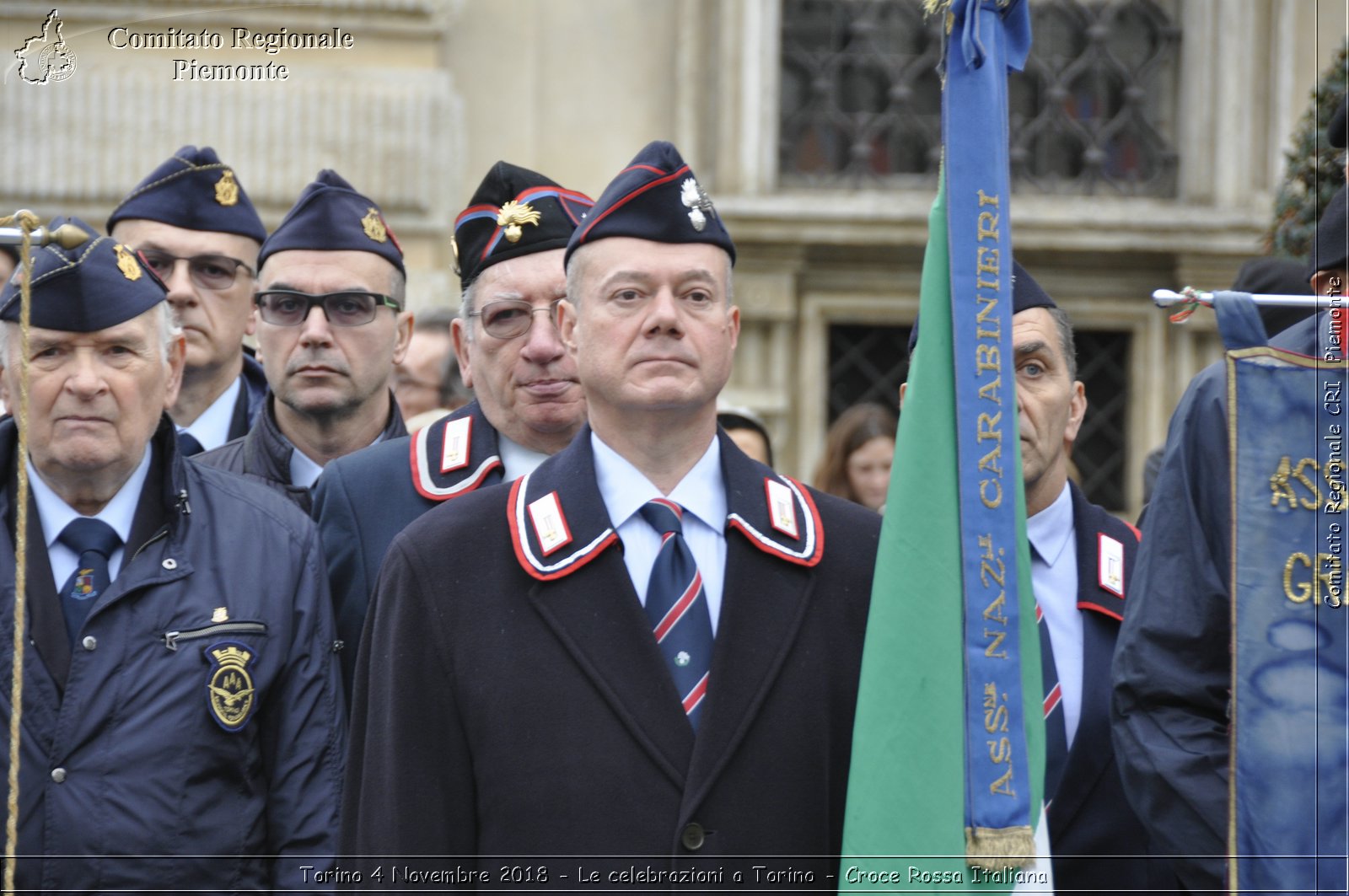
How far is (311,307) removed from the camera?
4.12 meters

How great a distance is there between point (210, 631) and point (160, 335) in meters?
0.61

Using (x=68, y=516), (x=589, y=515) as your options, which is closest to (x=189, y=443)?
(x=68, y=516)

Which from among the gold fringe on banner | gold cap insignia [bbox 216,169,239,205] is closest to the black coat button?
the gold fringe on banner

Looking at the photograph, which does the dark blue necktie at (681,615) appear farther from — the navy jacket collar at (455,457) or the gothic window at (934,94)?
the gothic window at (934,94)

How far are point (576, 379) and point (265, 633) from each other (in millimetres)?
958

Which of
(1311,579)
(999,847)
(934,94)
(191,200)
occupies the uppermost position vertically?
(934,94)

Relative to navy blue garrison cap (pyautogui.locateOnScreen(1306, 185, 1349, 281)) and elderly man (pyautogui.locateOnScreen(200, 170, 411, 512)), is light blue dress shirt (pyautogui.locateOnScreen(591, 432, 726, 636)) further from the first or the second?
elderly man (pyautogui.locateOnScreen(200, 170, 411, 512))

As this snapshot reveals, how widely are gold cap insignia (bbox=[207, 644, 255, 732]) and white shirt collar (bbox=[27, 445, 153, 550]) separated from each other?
31cm

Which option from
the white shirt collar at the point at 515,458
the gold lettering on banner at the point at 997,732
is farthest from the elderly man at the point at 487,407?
the gold lettering on banner at the point at 997,732

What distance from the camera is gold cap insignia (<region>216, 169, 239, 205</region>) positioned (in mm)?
4566

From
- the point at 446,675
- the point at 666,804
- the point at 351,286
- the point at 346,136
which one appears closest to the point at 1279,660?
the point at 666,804

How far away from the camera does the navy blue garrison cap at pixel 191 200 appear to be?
14.8ft

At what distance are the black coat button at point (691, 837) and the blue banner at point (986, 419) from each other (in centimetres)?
42

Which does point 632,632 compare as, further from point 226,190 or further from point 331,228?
point 226,190
